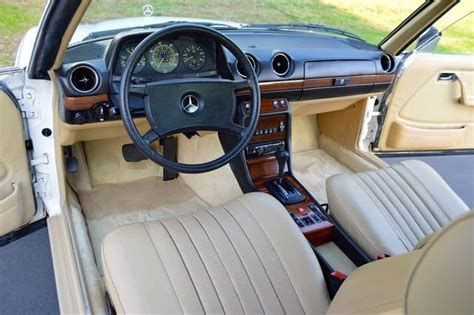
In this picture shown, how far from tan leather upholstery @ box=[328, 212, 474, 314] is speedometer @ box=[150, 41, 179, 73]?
3.66 feet

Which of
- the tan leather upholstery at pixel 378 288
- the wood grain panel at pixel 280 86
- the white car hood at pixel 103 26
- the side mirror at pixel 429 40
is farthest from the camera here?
the side mirror at pixel 429 40

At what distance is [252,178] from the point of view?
6.77 feet

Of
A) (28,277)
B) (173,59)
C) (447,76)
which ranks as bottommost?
(28,277)

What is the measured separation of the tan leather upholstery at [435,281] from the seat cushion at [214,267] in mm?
514

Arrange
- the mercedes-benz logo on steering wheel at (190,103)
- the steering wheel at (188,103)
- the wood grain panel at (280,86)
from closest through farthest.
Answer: the steering wheel at (188,103), the mercedes-benz logo on steering wheel at (190,103), the wood grain panel at (280,86)

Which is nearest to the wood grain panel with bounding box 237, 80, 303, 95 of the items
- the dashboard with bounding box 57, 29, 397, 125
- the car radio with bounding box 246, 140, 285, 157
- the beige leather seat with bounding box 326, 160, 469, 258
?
the dashboard with bounding box 57, 29, 397, 125

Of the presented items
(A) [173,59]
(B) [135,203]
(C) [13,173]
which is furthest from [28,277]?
(A) [173,59]

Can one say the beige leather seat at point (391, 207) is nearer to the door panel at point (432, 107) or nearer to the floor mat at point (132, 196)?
the door panel at point (432, 107)

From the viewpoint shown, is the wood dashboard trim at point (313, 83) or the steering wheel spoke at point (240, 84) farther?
the wood dashboard trim at point (313, 83)

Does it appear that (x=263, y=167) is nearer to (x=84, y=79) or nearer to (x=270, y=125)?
(x=270, y=125)

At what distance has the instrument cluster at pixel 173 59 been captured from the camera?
1572 millimetres

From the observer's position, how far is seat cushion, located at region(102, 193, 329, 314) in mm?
1176

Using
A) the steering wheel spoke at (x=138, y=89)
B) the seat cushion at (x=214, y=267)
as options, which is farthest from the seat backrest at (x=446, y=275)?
the steering wheel spoke at (x=138, y=89)

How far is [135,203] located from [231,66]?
0.95 metres
